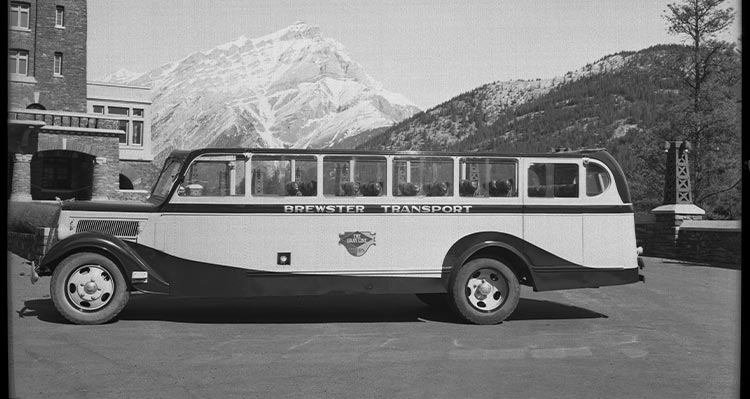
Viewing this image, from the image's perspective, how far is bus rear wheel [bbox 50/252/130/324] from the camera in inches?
359

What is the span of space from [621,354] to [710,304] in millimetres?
5624

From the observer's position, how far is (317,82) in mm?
118375

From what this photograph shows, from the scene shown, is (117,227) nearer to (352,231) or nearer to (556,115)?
(352,231)

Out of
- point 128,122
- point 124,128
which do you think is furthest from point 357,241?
point 128,122

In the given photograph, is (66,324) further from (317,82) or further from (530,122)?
(317,82)

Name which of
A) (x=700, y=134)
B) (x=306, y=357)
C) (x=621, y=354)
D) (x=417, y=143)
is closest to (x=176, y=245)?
(x=306, y=357)

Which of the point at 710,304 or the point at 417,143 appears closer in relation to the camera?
the point at 710,304

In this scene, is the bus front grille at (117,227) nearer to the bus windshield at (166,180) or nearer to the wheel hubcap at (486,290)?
the bus windshield at (166,180)

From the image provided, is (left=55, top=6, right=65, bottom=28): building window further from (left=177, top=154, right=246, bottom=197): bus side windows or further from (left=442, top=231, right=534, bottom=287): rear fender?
(left=442, top=231, right=534, bottom=287): rear fender

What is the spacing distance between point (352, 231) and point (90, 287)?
10.8 feet

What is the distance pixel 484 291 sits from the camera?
32.4ft

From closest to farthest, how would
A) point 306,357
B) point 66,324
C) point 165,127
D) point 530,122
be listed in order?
1. point 306,357
2. point 66,324
3. point 530,122
4. point 165,127

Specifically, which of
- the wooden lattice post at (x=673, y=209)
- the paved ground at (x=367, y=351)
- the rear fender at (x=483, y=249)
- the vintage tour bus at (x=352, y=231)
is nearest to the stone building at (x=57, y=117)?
the wooden lattice post at (x=673, y=209)

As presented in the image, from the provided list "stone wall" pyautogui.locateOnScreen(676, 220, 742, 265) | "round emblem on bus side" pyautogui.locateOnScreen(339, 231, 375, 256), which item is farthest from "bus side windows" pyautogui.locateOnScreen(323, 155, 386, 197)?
"stone wall" pyautogui.locateOnScreen(676, 220, 742, 265)
